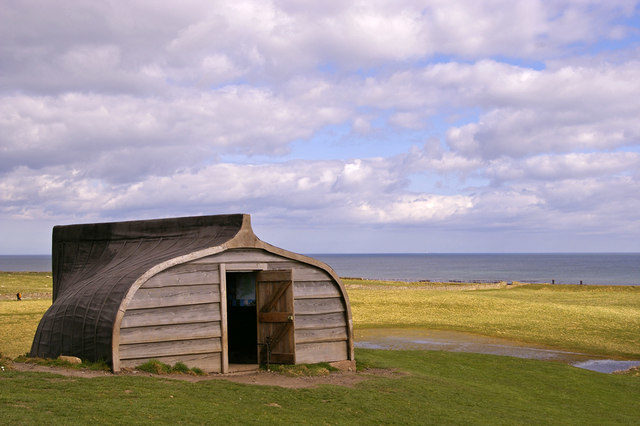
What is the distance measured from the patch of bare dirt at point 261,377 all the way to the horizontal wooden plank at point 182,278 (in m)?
2.26

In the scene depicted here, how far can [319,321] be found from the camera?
1847 cm

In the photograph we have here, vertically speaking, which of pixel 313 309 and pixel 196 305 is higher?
pixel 196 305

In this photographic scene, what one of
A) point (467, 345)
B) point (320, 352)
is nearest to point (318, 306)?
point (320, 352)

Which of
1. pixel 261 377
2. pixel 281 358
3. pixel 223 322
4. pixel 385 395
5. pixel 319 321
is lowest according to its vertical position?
pixel 385 395

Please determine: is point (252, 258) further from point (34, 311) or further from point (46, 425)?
point (34, 311)

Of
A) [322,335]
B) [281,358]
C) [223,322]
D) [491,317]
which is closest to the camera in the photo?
[223,322]

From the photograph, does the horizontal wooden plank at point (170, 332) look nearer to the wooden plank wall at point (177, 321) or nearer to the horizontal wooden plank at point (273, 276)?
the wooden plank wall at point (177, 321)

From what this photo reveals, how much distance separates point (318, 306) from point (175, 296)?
14.6 feet

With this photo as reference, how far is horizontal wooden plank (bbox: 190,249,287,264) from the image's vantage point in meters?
16.8

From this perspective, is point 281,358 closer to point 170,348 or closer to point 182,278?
point 170,348

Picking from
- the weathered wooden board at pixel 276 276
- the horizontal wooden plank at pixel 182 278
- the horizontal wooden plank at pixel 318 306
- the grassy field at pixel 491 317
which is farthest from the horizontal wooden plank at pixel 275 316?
the grassy field at pixel 491 317

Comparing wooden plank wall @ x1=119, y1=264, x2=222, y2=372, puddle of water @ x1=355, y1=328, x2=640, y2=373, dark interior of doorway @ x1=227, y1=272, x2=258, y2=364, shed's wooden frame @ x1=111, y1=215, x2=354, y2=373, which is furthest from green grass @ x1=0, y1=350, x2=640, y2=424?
puddle of water @ x1=355, y1=328, x2=640, y2=373

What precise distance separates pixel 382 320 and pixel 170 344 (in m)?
23.6

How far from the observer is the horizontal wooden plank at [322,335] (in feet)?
59.1
